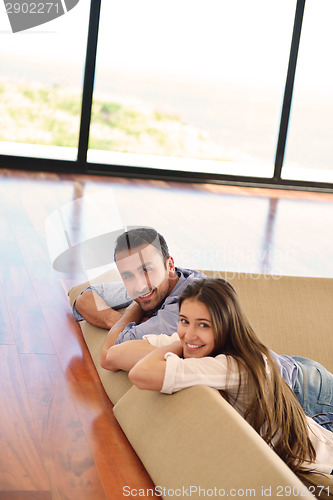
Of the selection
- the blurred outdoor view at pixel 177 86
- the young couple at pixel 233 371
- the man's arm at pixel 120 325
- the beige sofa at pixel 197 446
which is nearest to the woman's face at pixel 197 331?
the young couple at pixel 233 371

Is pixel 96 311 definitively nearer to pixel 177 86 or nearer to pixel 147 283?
pixel 147 283

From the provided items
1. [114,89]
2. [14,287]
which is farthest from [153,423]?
[114,89]

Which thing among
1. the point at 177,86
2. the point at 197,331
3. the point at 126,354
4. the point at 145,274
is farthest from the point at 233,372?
the point at 177,86

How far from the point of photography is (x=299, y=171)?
6820mm

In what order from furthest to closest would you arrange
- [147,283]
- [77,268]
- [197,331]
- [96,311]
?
[77,268], [96,311], [147,283], [197,331]

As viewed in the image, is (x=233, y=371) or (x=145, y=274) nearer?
(x=233, y=371)

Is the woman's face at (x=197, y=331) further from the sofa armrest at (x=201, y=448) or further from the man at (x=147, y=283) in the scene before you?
the man at (x=147, y=283)

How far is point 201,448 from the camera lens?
6.24 feet

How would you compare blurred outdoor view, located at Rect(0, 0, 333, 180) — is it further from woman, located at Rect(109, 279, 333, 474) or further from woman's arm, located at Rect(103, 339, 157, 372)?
woman, located at Rect(109, 279, 333, 474)

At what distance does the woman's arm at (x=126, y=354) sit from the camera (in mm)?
2260

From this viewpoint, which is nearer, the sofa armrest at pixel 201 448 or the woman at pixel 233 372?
the sofa armrest at pixel 201 448

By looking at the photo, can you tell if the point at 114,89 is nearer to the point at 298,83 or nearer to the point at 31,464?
the point at 298,83

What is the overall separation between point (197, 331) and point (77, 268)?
6.20 feet

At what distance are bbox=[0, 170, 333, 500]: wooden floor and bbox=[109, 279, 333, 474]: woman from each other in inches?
13.0
